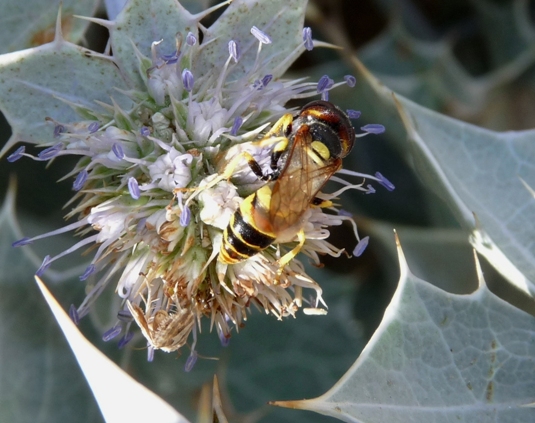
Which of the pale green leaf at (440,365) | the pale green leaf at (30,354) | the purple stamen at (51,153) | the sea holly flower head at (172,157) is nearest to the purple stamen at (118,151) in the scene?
the sea holly flower head at (172,157)

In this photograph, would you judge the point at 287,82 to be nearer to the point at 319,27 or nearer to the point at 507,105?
the point at 319,27

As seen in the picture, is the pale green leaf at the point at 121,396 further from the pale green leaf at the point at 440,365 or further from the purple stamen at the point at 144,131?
the purple stamen at the point at 144,131

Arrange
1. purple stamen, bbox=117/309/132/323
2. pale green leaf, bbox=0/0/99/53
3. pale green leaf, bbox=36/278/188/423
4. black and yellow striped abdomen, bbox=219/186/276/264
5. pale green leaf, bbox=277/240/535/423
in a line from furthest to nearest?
pale green leaf, bbox=0/0/99/53
purple stamen, bbox=117/309/132/323
black and yellow striped abdomen, bbox=219/186/276/264
pale green leaf, bbox=277/240/535/423
pale green leaf, bbox=36/278/188/423

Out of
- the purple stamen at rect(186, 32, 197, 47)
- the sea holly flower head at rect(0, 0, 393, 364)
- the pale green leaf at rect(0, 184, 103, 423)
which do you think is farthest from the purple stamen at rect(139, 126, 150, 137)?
the pale green leaf at rect(0, 184, 103, 423)

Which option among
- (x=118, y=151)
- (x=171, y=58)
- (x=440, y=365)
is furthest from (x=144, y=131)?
(x=440, y=365)

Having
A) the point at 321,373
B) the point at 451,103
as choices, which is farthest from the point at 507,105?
the point at 321,373

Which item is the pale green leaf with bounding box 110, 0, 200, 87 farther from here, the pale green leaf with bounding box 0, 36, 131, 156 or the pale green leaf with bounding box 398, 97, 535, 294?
the pale green leaf with bounding box 398, 97, 535, 294

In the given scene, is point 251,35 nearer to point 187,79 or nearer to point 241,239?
point 187,79
